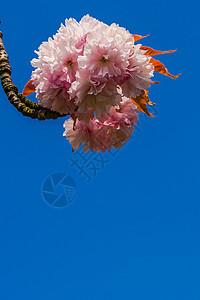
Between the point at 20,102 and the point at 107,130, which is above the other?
the point at 107,130

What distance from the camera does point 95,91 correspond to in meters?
1.18

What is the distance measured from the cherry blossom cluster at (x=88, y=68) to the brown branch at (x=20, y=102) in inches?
1.2

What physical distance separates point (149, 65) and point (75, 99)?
1.02 ft

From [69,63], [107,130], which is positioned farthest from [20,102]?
[107,130]

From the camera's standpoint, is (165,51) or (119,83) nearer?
(119,83)

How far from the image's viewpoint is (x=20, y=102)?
1274 mm

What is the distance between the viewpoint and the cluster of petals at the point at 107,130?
4.98 ft

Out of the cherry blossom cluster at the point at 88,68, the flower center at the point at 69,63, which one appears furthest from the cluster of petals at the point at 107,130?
the flower center at the point at 69,63

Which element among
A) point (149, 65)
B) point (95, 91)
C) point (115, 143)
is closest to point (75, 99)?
point (95, 91)

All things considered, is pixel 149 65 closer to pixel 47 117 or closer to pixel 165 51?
pixel 165 51

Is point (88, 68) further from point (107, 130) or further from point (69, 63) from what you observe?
point (107, 130)

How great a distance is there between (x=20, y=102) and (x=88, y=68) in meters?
0.30

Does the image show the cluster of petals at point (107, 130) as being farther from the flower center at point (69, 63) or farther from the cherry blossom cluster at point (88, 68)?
the flower center at point (69, 63)

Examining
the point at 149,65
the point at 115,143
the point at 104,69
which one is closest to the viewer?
the point at 104,69
